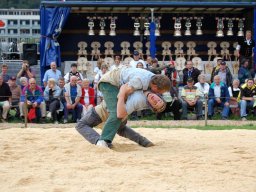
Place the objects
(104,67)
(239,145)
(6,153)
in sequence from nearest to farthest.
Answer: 1. (6,153)
2. (239,145)
3. (104,67)

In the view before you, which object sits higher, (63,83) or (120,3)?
(120,3)

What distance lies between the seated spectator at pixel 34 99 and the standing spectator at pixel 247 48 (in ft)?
21.6

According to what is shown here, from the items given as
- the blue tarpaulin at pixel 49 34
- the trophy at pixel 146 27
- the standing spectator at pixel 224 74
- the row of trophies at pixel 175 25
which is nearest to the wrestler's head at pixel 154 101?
the standing spectator at pixel 224 74

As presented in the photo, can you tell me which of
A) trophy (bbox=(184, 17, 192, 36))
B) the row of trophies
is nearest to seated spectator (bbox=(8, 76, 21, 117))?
the row of trophies

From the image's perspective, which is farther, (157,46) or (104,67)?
(157,46)

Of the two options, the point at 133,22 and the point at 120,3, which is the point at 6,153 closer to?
the point at 120,3

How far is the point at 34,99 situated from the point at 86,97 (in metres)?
1.32

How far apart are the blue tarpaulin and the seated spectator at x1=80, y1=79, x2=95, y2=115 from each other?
3175 mm

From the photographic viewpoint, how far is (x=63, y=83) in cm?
1711

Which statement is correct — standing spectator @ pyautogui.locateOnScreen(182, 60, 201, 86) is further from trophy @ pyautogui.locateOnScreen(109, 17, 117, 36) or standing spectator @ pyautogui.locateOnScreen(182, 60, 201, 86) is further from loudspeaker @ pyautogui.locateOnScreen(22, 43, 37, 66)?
loudspeaker @ pyautogui.locateOnScreen(22, 43, 37, 66)

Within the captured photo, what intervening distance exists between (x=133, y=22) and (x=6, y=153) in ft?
43.6

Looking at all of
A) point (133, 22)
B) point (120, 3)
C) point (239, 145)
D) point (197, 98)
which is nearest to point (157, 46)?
point (133, 22)

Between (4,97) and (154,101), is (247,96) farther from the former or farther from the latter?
(154,101)

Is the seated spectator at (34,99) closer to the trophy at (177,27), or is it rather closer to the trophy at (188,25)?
the trophy at (177,27)
